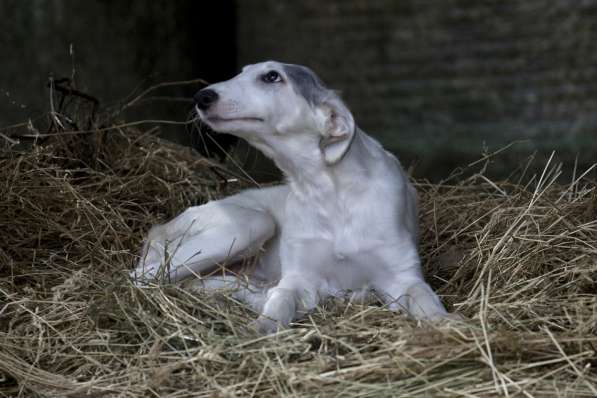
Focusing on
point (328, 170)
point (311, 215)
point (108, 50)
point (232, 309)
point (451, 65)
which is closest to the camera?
point (232, 309)

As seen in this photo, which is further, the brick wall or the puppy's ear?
the brick wall

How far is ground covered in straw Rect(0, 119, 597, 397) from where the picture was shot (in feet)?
9.97

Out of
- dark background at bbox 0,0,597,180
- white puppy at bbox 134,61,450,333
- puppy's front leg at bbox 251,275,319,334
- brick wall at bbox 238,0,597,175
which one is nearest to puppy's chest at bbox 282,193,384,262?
white puppy at bbox 134,61,450,333

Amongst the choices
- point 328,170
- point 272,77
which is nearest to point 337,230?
point 328,170

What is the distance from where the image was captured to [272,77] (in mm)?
Result: 4023

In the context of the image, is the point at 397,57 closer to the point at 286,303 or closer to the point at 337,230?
the point at 337,230

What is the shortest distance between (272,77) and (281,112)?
6.4 inches

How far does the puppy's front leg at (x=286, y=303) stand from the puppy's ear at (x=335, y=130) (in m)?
0.53

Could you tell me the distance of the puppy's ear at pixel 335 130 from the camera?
3.96 meters

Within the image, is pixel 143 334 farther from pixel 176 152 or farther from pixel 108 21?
pixel 108 21

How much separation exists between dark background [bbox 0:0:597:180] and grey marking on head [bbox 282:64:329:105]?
9.99 feet

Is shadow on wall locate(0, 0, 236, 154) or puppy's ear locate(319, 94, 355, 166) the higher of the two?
puppy's ear locate(319, 94, 355, 166)

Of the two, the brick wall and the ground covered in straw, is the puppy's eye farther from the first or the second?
the brick wall

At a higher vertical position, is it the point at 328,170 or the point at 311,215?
the point at 328,170
